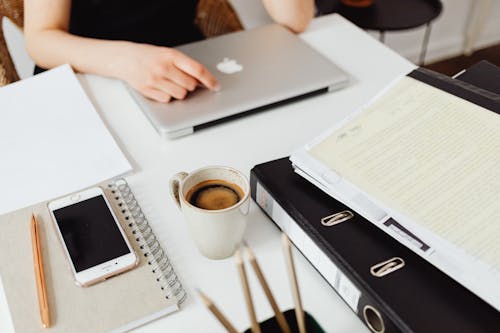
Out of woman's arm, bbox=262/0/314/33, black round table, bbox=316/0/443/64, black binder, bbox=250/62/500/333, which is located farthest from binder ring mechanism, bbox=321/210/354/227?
black round table, bbox=316/0/443/64

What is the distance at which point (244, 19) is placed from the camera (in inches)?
75.9

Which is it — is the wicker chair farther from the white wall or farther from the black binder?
the white wall

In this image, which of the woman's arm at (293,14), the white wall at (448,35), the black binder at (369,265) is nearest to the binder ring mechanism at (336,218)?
the black binder at (369,265)

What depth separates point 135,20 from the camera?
1.19 metres

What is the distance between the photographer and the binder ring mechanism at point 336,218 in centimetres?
58

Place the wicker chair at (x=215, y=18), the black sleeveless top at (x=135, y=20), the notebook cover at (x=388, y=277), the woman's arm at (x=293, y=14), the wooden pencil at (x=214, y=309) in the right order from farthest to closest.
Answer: the wicker chair at (x=215, y=18)
the black sleeveless top at (x=135, y=20)
the woman's arm at (x=293, y=14)
the notebook cover at (x=388, y=277)
the wooden pencil at (x=214, y=309)

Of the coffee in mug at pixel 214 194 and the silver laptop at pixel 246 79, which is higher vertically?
the coffee in mug at pixel 214 194

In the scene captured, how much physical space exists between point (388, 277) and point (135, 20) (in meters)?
0.90

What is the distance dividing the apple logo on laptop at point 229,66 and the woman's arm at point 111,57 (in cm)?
5

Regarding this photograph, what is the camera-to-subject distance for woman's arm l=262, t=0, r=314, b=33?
101 centimetres

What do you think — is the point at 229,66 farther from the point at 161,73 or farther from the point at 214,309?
the point at 214,309

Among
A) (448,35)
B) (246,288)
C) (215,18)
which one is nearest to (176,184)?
(246,288)

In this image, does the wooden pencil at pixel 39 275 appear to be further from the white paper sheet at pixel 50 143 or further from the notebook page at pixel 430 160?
the notebook page at pixel 430 160

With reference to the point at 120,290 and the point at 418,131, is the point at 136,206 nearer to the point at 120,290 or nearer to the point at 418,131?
the point at 120,290
